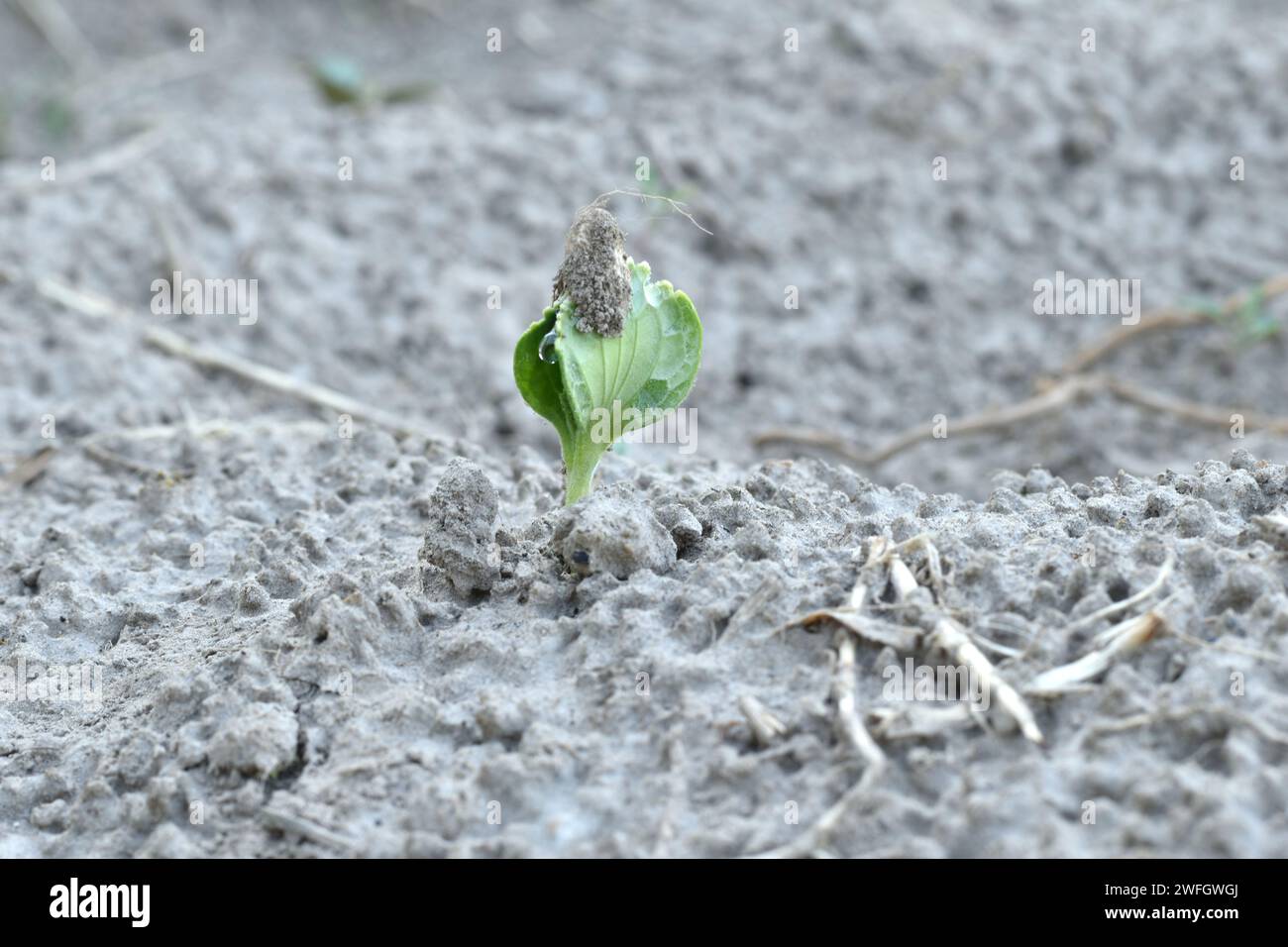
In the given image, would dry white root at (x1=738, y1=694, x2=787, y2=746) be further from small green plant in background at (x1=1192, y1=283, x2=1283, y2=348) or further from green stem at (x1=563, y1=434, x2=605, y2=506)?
small green plant in background at (x1=1192, y1=283, x2=1283, y2=348)

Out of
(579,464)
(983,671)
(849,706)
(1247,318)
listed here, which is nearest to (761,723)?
(849,706)

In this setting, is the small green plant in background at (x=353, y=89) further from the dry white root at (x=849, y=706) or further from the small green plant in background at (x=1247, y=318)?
the dry white root at (x=849, y=706)

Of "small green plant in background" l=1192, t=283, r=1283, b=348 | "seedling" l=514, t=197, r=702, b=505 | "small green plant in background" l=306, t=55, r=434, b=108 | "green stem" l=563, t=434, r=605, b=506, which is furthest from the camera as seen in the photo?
"small green plant in background" l=306, t=55, r=434, b=108

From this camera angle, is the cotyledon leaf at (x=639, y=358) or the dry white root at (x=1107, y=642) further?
the cotyledon leaf at (x=639, y=358)

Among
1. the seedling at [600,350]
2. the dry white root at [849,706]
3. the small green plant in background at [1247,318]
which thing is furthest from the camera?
the small green plant in background at [1247,318]

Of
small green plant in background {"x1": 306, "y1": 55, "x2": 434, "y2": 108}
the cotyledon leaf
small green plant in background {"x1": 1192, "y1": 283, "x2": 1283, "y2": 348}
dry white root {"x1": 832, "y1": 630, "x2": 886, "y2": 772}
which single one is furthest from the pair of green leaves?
small green plant in background {"x1": 306, "y1": 55, "x2": 434, "y2": 108}

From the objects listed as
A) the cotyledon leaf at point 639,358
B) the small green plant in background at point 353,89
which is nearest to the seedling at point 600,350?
the cotyledon leaf at point 639,358

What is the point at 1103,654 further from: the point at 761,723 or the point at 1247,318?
the point at 1247,318
